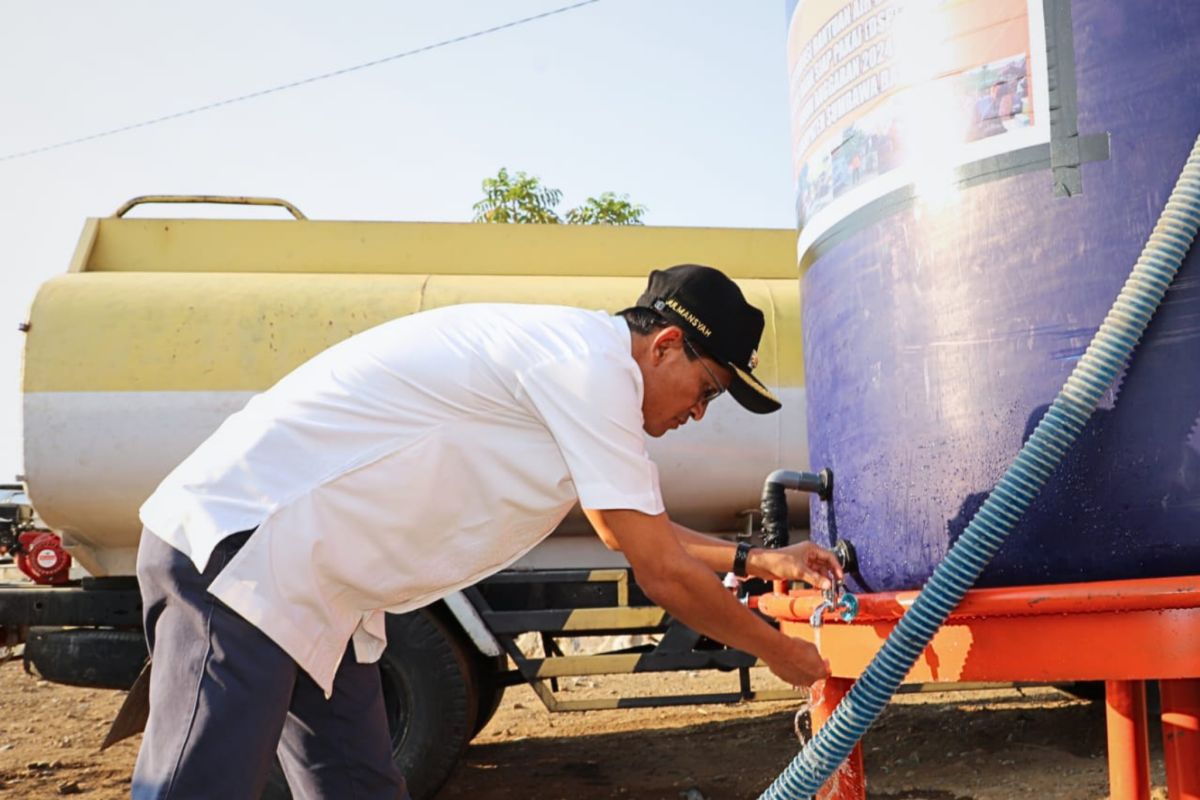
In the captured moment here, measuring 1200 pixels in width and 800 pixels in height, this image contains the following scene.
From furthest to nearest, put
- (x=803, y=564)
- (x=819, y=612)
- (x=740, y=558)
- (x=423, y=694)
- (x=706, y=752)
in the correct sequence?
(x=706, y=752) → (x=423, y=694) → (x=740, y=558) → (x=803, y=564) → (x=819, y=612)

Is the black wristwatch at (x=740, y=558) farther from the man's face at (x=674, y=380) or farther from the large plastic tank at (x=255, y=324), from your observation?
the large plastic tank at (x=255, y=324)

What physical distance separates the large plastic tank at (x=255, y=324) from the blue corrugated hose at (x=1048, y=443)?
2.84 metres

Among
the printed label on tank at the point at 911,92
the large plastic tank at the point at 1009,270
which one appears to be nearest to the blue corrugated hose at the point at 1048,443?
the large plastic tank at the point at 1009,270

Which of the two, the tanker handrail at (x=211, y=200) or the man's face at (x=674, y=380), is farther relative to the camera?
the tanker handrail at (x=211, y=200)

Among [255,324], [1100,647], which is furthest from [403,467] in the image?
[255,324]

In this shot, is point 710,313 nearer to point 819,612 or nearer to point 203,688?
point 819,612

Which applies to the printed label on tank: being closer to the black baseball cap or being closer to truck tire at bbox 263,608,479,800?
the black baseball cap

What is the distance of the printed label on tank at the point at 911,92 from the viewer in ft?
6.03

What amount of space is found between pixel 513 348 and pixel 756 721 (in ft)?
16.3

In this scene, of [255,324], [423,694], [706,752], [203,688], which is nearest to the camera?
[203,688]

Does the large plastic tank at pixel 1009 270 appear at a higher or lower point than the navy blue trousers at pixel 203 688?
higher

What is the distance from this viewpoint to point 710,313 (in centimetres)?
197

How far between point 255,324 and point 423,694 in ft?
5.34

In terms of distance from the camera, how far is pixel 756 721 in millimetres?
6383
